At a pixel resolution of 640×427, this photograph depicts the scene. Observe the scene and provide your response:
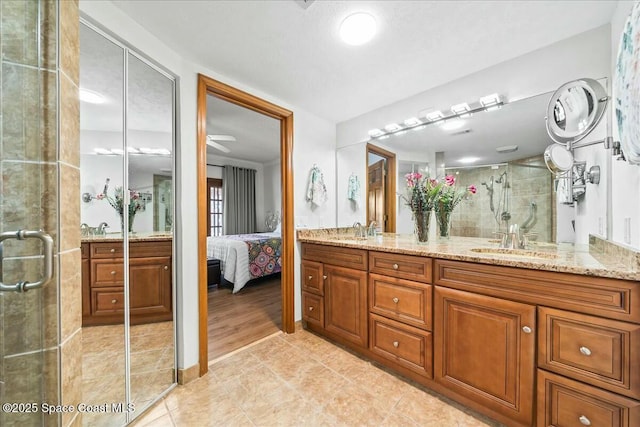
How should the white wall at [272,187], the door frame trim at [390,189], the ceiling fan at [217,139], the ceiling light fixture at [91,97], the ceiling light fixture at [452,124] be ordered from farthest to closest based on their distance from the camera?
1. the white wall at [272,187]
2. the ceiling fan at [217,139]
3. the door frame trim at [390,189]
4. the ceiling light fixture at [452,124]
5. the ceiling light fixture at [91,97]

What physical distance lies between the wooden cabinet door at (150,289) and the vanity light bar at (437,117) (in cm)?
223

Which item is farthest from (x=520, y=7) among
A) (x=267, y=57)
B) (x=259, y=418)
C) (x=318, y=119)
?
(x=259, y=418)

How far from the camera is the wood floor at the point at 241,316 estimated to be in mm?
2213

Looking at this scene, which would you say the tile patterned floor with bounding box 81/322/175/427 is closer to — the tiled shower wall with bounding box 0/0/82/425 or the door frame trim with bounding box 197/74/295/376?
the door frame trim with bounding box 197/74/295/376

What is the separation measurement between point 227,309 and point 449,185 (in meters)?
2.84

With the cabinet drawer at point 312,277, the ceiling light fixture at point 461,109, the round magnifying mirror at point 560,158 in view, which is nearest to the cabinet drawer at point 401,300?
the cabinet drawer at point 312,277

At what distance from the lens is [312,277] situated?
233 cm

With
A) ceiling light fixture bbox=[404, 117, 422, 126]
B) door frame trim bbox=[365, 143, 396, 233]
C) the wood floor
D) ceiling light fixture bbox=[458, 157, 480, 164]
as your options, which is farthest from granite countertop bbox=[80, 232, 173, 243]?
ceiling light fixture bbox=[458, 157, 480, 164]

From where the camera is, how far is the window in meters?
6.09

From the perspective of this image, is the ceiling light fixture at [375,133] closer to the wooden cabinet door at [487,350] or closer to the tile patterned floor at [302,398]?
the wooden cabinet door at [487,350]

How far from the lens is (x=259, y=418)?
136 cm

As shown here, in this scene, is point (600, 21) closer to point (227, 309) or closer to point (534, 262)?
point (534, 262)

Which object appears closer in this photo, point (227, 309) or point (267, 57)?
point (267, 57)

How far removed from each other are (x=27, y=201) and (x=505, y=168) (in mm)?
2563
